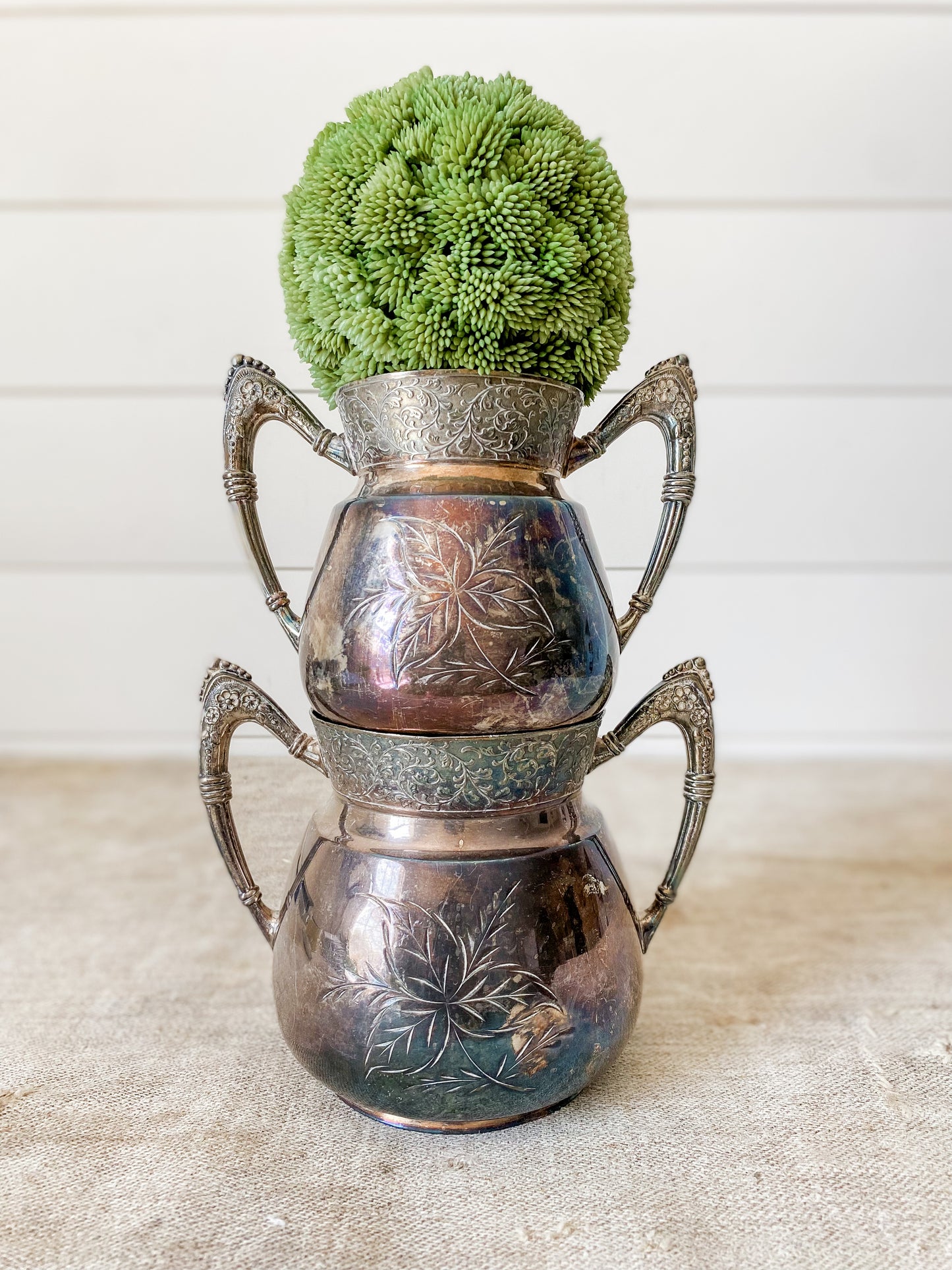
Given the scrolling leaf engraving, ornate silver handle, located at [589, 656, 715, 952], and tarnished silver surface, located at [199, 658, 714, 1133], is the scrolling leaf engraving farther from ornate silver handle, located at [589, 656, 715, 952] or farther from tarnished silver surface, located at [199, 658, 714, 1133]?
ornate silver handle, located at [589, 656, 715, 952]

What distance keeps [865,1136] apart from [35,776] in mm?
1087

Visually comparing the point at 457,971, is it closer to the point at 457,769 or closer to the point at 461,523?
the point at 457,769

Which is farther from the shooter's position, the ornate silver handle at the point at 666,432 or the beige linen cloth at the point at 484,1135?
the ornate silver handle at the point at 666,432

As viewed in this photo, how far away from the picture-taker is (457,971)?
1.57 ft

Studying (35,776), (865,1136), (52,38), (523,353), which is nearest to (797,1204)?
(865,1136)

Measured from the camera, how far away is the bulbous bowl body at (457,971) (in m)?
0.48

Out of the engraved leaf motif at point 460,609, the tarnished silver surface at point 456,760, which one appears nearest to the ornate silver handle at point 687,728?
the tarnished silver surface at point 456,760

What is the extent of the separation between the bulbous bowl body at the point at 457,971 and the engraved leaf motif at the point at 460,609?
0.08 meters

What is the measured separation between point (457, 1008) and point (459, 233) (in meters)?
0.40

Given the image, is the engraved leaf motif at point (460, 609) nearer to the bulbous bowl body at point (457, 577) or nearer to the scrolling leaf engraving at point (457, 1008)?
the bulbous bowl body at point (457, 577)

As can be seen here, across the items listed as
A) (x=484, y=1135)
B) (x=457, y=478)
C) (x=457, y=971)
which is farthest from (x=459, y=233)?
(x=484, y=1135)

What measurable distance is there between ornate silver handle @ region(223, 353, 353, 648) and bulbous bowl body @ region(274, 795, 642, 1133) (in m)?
0.16

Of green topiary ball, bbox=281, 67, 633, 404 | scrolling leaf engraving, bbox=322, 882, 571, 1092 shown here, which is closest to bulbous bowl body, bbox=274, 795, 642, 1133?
scrolling leaf engraving, bbox=322, 882, 571, 1092

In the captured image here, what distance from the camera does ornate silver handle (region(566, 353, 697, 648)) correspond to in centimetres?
56
